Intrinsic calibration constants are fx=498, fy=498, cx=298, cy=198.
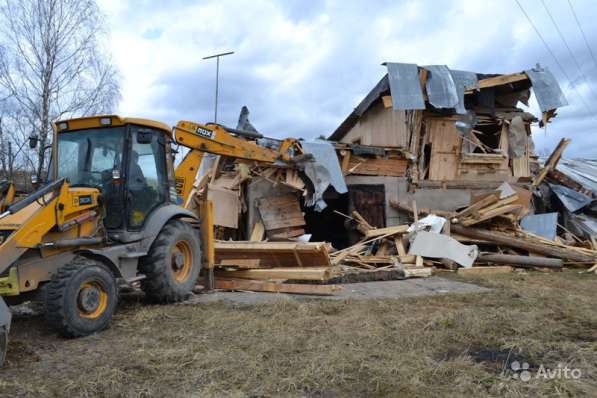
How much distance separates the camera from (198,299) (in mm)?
7879

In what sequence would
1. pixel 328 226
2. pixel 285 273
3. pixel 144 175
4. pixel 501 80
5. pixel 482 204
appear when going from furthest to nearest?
pixel 328 226
pixel 501 80
pixel 482 204
pixel 285 273
pixel 144 175

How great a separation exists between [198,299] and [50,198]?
3.00 metres

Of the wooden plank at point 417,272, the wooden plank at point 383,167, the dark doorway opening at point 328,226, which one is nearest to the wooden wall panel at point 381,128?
the wooden plank at point 383,167

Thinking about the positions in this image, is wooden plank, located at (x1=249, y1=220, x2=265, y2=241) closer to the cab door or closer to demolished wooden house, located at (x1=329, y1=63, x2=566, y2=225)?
demolished wooden house, located at (x1=329, y1=63, x2=566, y2=225)

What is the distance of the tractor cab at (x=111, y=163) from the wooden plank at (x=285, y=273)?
2.50 meters

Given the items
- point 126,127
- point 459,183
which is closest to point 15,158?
point 126,127

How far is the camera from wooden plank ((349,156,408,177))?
14.6 metres

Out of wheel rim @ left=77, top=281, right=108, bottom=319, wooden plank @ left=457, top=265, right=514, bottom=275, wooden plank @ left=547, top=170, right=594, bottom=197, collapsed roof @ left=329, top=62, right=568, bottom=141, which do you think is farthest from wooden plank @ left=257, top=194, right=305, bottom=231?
wooden plank @ left=547, top=170, right=594, bottom=197

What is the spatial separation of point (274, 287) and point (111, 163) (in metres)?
3.39

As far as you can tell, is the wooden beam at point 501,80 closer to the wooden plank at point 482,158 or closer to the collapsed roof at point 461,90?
the collapsed roof at point 461,90

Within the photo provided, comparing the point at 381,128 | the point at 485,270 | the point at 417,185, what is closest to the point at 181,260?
the point at 485,270

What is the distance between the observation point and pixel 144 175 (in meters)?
7.14

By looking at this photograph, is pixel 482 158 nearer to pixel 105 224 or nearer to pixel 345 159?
pixel 345 159

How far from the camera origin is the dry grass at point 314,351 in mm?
4148
